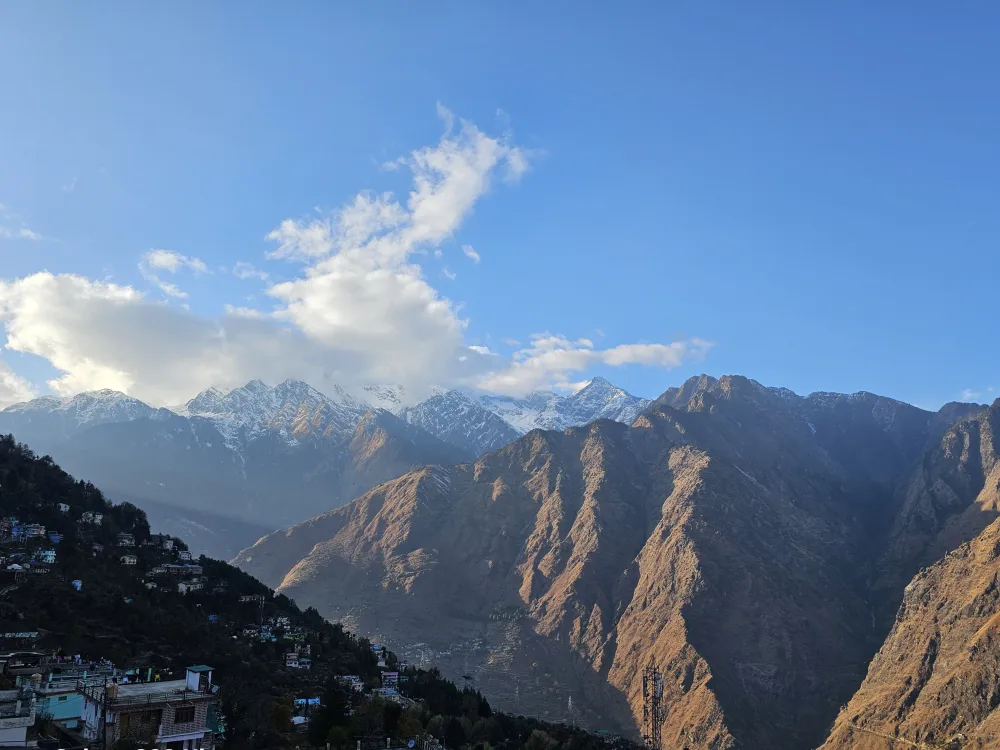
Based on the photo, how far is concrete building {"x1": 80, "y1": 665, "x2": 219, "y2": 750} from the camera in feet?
145

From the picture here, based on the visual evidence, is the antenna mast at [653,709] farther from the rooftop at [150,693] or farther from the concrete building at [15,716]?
the concrete building at [15,716]

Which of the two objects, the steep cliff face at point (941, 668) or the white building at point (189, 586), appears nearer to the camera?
the white building at point (189, 586)

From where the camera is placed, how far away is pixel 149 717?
45094mm

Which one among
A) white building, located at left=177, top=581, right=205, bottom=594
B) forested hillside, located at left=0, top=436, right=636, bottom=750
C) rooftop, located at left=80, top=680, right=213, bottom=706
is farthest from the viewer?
white building, located at left=177, top=581, right=205, bottom=594

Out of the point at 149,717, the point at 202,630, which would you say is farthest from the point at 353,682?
the point at 149,717

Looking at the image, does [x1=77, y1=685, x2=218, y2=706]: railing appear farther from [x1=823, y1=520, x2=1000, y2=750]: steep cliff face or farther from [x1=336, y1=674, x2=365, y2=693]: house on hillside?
[x1=823, y1=520, x2=1000, y2=750]: steep cliff face

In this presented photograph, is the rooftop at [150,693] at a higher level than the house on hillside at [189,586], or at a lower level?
Answer: lower


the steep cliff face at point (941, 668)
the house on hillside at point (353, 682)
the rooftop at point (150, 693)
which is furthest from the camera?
the steep cliff face at point (941, 668)

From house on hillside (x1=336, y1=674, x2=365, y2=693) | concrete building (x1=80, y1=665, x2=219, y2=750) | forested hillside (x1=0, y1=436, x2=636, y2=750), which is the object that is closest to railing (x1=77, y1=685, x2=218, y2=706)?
concrete building (x1=80, y1=665, x2=219, y2=750)

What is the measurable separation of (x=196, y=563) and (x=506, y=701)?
76490 mm

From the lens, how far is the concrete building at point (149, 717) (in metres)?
44.2

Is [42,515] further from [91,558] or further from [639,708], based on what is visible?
[639,708]

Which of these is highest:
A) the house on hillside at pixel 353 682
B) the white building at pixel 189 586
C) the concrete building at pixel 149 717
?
the white building at pixel 189 586

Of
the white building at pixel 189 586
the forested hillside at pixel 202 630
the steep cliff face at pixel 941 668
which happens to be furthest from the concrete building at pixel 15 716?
the steep cliff face at pixel 941 668
